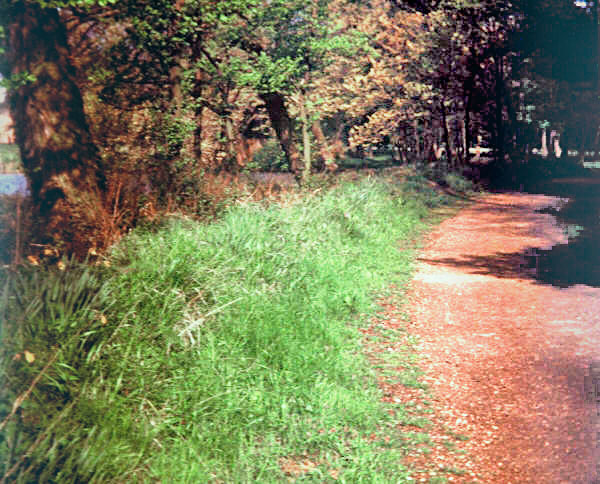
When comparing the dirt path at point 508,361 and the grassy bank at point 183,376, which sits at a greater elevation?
the grassy bank at point 183,376

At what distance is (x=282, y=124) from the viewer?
22.8 m

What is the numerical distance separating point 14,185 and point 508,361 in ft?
24.8

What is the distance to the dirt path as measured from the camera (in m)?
4.78

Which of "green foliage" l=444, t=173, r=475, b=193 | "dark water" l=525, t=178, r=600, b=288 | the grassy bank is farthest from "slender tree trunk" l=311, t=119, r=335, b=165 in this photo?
the grassy bank

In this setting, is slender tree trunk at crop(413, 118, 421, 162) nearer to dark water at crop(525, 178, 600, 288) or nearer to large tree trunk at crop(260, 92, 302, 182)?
dark water at crop(525, 178, 600, 288)

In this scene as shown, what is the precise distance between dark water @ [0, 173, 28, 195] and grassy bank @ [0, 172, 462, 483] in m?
2.65

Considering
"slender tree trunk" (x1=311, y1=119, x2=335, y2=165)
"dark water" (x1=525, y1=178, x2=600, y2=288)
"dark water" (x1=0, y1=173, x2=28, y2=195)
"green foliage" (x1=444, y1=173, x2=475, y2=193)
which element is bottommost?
"dark water" (x1=525, y1=178, x2=600, y2=288)

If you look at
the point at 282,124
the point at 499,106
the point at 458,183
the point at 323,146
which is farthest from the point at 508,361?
the point at 323,146

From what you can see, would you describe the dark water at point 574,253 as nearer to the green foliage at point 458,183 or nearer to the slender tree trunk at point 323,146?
the green foliage at point 458,183

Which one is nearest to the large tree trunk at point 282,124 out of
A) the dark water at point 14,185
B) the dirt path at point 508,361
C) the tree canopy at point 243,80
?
the tree canopy at point 243,80

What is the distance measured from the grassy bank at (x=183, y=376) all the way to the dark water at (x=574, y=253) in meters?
5.21

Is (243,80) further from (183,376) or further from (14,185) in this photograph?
(183,376)

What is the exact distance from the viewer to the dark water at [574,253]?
36.4ft

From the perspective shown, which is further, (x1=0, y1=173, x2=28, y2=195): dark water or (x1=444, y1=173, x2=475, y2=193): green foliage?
(x1=444, y1=173, x2=475, y2=193): green foliage
